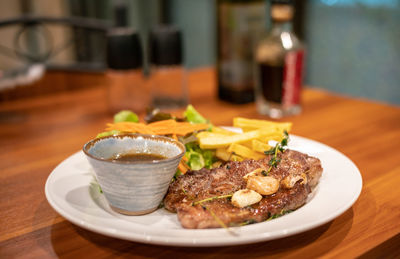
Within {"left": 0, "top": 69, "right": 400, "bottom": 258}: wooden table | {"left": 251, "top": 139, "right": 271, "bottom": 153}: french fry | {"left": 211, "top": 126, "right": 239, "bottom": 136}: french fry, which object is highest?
{"left": 251, "top": 139, "right": 271, "bottom": 153}: french fry

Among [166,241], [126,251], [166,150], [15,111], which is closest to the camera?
[166,241]

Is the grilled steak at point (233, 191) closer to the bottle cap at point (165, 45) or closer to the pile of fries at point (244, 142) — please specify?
the pile of fries at point (244, 142)

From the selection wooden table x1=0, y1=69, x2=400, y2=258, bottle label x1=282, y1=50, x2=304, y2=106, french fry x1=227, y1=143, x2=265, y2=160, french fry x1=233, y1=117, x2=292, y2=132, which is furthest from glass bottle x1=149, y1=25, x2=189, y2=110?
french fry x1=227, y1=143, x2=265, y2=160

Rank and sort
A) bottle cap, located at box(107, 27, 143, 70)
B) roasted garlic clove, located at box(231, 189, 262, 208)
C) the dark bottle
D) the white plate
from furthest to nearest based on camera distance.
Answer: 1. the dark bottle
2. bottle cap, located at box(107, 27, 143, 70)
3. roasted garlic clove, located at box(231, 189, 262, 208)
4. the white plate

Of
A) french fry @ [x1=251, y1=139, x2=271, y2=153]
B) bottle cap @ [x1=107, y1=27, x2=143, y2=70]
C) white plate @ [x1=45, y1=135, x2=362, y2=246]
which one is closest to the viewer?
white plate @ [x1=45, y1=135, x2=362, y2=246]

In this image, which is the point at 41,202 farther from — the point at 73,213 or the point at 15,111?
the point at 15,111

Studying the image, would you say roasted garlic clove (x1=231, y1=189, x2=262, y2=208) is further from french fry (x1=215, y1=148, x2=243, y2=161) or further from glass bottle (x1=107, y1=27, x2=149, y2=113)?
glass bottle (x1=107, y1=27, x2=149, y2=113)

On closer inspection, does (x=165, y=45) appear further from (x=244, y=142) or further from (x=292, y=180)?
(x=292, y=180)

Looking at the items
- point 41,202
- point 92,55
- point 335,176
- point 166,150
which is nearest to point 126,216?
point 166,150
